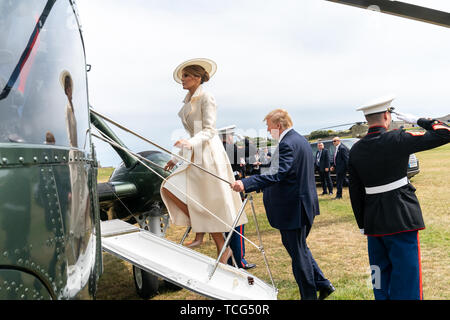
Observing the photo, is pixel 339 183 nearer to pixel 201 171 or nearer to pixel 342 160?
pixel 342 160

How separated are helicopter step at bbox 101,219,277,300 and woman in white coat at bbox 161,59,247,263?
315mm

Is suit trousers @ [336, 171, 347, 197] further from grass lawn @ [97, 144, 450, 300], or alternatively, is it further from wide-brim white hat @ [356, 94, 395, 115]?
wide-brim white hat @ [356, 94, 395, 115]

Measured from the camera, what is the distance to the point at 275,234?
22.0 ft

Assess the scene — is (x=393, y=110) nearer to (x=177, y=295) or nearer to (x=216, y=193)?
(x=216, y=193)

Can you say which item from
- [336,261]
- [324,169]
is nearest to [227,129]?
[336,261]

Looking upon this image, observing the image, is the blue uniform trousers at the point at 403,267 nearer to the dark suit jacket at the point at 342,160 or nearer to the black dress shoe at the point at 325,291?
the black dress shoe at the point at 325,291

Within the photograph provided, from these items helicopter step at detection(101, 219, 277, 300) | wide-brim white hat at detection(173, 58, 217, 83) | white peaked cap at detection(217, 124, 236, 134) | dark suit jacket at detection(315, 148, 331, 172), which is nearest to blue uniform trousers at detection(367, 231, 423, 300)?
helicopter step at detection(101, 219, 277, 300)

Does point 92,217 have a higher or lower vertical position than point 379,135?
lower

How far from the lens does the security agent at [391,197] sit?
2.51 m

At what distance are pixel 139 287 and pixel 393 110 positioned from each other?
319 centimetres

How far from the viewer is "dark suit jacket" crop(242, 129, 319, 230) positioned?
301cm

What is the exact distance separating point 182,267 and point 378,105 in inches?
79.2

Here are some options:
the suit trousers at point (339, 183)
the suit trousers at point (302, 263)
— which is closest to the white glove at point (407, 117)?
the suit trousers at point (302, 263)
